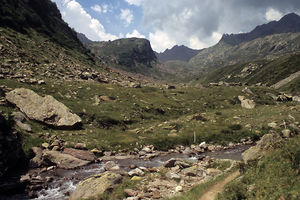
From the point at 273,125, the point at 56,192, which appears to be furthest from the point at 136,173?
the point at 273,125

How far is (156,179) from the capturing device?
2108 cm

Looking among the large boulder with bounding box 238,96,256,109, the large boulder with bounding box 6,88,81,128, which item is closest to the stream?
the large boulder with bounding box 6,88,81,128

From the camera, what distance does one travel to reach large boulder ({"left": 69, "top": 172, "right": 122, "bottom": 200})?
17.2 meters

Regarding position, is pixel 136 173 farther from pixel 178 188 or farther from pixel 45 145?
pixel 45 145

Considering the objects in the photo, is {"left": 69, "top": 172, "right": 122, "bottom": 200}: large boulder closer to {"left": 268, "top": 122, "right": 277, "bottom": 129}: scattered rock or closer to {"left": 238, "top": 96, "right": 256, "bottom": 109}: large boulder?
{"left": 268, "top": 122, "right": 277, "bottom": 129}: scattered rock

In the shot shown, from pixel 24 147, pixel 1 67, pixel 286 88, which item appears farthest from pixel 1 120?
pixel 286 88

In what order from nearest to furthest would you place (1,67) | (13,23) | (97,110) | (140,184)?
Result: (140,184), (97,110), (1,67), (13,23)

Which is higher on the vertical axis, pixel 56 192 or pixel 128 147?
pixel 128 147

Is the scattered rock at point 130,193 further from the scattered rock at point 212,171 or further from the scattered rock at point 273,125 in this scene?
the scattered rock at point 273,125

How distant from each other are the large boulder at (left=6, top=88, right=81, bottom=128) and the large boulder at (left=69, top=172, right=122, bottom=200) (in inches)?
764

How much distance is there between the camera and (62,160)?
26.1m

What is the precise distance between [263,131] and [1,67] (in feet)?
240

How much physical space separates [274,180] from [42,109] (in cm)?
3721

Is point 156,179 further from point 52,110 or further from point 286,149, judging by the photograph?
point 52,110
